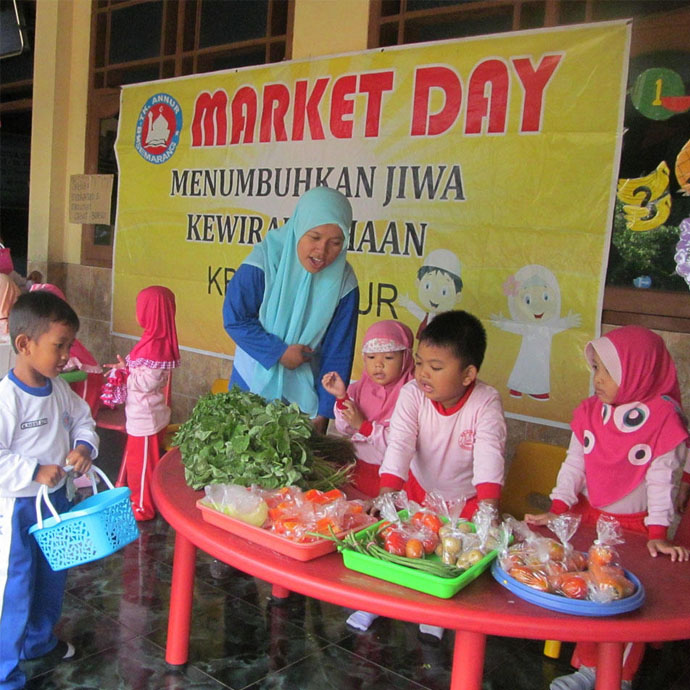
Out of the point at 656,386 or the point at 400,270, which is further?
the point at 400,270

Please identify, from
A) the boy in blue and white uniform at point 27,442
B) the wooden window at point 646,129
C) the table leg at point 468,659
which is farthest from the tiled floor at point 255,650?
the wooden window at point 646,129

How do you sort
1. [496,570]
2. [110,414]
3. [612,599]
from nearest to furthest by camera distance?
Answer: 1. [612,599]
2. [496,570]
3. [110,414]

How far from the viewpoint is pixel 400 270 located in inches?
165

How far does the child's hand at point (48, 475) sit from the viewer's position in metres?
2.22

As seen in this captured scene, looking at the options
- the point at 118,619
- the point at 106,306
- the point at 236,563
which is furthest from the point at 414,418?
the point at 106,306

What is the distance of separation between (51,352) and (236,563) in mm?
978

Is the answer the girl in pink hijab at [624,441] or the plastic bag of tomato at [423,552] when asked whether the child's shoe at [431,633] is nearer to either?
the girl in pink hijab at [624,441]

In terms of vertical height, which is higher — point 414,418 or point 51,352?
Answer: point 51,352

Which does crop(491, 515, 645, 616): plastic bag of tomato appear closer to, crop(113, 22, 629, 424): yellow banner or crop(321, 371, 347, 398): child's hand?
crop(321, 371, 347, 398): child's hand

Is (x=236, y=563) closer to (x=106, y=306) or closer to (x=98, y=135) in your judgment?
(x=106, y=306)

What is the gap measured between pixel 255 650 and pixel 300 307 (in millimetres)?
1311

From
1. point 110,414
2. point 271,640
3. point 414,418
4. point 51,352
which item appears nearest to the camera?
point 51,352

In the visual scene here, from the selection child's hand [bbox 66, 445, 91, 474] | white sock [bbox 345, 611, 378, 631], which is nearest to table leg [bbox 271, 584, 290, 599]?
white sock [bbox 345, 611, 378, 631]

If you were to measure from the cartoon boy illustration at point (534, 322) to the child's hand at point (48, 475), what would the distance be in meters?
2.32
